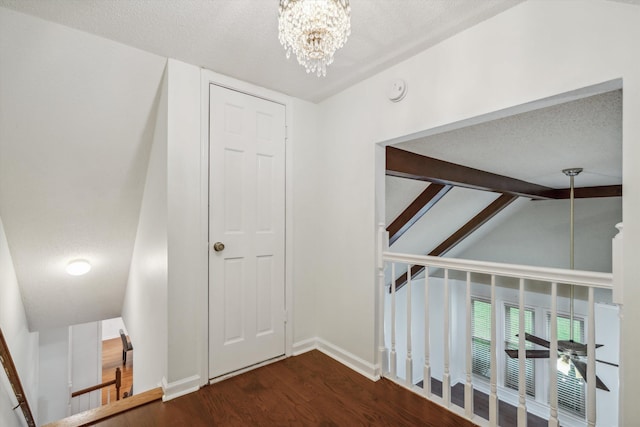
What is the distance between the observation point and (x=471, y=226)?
15.6ft

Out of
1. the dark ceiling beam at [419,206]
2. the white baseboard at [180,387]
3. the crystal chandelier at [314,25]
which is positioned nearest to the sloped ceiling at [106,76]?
the crystal chandelier at [314,25]

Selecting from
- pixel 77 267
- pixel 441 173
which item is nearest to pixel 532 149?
pixel 441 173

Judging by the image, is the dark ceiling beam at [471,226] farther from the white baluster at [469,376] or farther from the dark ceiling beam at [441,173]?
the white baluster at [469,376]

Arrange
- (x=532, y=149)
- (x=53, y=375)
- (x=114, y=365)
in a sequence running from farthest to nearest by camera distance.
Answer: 1. (x=114, y=365)
2. (x=53, y=375)
3. (x=532, y=149)

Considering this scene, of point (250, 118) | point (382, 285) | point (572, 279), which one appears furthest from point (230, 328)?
point (572, 279)

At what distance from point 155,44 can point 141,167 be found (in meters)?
0.95

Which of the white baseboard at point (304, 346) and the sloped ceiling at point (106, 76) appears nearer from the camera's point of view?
the sloped ceiling at point (106, 76)

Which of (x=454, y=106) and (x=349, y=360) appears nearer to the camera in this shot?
(x=454, y=106)

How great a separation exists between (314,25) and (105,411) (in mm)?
2336

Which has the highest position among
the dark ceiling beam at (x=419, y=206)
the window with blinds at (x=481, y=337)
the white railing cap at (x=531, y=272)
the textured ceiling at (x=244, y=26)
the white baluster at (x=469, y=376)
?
the textured ceiling at (x=244, y=26)

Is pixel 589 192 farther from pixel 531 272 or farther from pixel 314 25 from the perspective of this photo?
pixel 314 25

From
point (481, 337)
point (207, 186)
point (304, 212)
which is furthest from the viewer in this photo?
point (481, 337)

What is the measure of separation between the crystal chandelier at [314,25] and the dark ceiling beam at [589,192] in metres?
4.43

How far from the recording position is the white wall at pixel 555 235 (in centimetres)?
445
